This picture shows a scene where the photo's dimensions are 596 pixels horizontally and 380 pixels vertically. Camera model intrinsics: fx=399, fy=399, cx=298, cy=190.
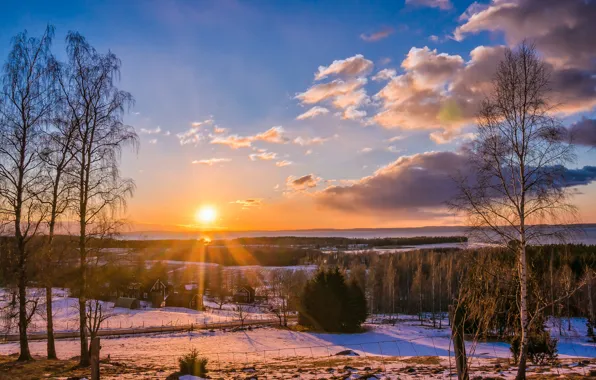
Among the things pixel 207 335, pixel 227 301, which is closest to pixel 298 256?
pixel 227 301

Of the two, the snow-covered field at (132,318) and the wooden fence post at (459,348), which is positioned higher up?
the wooden fence post at (459,348)

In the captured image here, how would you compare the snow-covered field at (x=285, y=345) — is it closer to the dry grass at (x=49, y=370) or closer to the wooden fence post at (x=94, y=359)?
the dry grass at (x=49, y=370)

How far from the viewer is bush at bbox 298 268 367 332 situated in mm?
47188

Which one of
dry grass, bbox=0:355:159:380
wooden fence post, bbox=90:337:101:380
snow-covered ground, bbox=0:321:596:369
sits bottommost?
snow-covered ground, bbox=0:321:596:369

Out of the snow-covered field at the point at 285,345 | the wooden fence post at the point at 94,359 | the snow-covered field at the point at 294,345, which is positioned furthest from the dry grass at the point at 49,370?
the snow-covered field at the point at 294,345

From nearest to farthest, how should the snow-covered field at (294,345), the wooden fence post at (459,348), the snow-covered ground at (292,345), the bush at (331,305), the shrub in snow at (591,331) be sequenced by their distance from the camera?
1. the wooden fence post at (459,348)
2. the snow-covered field at (294,345)
3. the snow-covered ground at (292,345)
4. the shrub in snow at (591,331)
5. the bush at (331,305)

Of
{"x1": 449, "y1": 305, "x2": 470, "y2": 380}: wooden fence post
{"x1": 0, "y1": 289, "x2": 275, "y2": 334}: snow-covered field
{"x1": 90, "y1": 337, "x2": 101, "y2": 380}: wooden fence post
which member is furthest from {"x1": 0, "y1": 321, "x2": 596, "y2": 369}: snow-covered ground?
{"x1": 449, "y1": 305, "x2": 470, "y2": 380}: wooden fence post

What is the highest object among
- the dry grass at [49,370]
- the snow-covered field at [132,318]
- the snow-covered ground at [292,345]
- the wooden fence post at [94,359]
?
the wooden fence post at [94,359]

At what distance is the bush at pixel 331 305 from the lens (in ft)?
155

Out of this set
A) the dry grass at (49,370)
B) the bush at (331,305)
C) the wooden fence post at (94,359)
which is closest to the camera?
the wooden fence post at (94,359)

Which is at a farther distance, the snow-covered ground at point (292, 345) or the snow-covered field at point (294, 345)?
Answer: the snow-covered ground at point (292, 345)

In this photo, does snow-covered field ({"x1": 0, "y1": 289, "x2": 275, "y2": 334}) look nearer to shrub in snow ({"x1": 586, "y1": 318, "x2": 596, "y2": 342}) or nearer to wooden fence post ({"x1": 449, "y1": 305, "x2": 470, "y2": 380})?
shrub in snow ({"x1": 586, "y1": 318, "x2": 596, "y2": 342})

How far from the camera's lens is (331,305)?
47188 mm

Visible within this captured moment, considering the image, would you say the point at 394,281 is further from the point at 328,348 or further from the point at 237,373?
the point at 237,373
